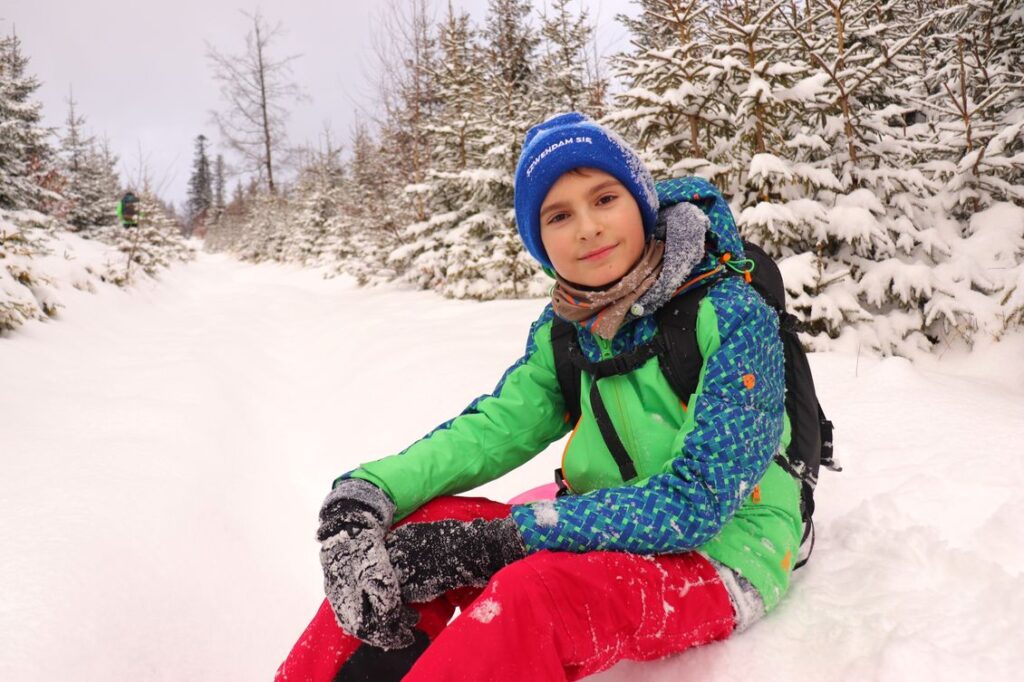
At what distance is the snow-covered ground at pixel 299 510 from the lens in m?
1.38

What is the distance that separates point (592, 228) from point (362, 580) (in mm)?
1118

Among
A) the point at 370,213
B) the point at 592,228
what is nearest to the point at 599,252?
the point at 592,228

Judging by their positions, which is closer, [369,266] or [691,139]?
[691,139]

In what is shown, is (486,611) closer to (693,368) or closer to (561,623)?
(561,623)

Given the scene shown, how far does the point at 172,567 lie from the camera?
2455mm

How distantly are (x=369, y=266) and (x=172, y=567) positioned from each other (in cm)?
1423

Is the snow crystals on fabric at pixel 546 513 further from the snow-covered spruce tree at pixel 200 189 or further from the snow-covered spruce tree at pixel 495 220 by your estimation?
the snow-covered spruce tree at pixel 200 189

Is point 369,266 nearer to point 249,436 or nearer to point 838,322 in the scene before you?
point 249,436

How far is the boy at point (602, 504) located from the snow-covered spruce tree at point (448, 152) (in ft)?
31.4

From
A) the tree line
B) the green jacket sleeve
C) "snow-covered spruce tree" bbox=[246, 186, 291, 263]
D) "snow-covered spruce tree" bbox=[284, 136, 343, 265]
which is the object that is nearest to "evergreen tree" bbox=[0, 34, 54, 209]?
"snow-covered spruce tree" bbox=[284, 136, 343, 265]

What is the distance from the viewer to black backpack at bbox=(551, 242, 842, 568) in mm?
1490

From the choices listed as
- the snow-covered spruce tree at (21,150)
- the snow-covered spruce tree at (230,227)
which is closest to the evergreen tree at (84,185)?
the snow-covered spruce tree at (21,150)

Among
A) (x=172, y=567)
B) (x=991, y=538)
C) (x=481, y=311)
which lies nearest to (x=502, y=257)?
(x=481, y=311)

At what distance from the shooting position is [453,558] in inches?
52.9
